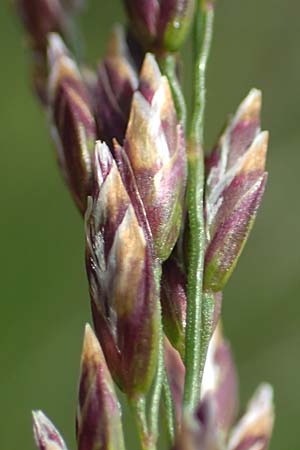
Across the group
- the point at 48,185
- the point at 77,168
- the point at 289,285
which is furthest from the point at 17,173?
the point at 77,168

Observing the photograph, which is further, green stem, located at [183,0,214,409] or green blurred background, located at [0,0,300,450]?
green blurred background, located at [0,0,300,450]

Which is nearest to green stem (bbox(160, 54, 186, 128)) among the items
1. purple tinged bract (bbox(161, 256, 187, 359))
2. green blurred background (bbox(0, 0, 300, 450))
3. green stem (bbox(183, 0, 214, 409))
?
green stem (bbox(183, 0, 214, 409))

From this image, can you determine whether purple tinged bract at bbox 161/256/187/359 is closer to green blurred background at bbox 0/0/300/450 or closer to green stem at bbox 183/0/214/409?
green stem at bbox 183/0/214/409

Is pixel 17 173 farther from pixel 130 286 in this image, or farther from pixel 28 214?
pixel 130 286

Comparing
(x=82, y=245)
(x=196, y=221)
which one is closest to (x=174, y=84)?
(x=196, y=221)

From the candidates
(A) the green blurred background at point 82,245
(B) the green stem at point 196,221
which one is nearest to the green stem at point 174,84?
(B) the green stem at point 196,221

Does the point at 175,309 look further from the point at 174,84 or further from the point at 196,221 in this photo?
the point at 174,84

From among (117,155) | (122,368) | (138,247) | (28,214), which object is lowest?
(122,368)
